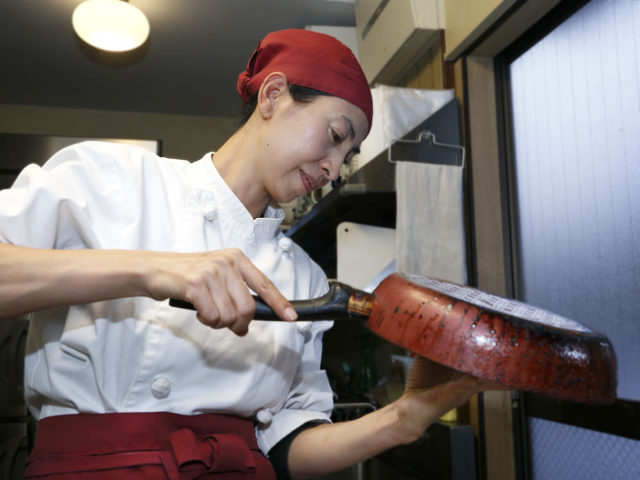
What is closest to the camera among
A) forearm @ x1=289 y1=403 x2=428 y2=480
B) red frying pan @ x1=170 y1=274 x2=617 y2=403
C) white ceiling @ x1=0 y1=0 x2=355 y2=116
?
red frying pan @ x1=170 y1=274 x2=617 y2=403

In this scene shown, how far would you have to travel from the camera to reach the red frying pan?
1.91ft

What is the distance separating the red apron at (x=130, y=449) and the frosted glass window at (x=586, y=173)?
1019mm

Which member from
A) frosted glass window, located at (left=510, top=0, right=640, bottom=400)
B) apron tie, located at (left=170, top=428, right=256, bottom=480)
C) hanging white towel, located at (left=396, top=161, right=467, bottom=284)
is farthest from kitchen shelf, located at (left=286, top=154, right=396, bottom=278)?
apron tie, located at (left=170, top=428, right=256, bottom=480)

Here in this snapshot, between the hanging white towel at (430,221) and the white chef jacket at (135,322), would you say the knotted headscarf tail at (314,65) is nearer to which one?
the white chef jacket at (135,322)

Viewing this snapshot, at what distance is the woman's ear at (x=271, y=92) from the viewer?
1118mm

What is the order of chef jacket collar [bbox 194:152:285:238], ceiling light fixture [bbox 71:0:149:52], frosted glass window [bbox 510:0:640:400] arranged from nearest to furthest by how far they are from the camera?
chef jacket collar [bbox 194:152:285:238] < frosted glass window [bbox 510:0:640:400] < ceiling light fixture [bbox 71:0:149:52]

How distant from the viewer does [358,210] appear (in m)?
2.12

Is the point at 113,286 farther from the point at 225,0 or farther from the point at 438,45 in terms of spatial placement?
the point at 225,0

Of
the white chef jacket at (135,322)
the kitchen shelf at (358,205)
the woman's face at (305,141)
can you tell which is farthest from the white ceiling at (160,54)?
the white chef jacket at (135,322)

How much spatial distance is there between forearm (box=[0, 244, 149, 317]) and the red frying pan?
306mm

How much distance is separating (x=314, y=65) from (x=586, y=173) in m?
0.89

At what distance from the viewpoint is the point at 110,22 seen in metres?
2.44

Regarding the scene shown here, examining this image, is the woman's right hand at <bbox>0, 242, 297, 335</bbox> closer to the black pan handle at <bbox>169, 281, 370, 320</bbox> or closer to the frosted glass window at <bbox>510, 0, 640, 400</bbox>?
the black pan handle at <bbox>169, 281, 370, 320</bbox>

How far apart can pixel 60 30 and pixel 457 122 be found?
225 cm
